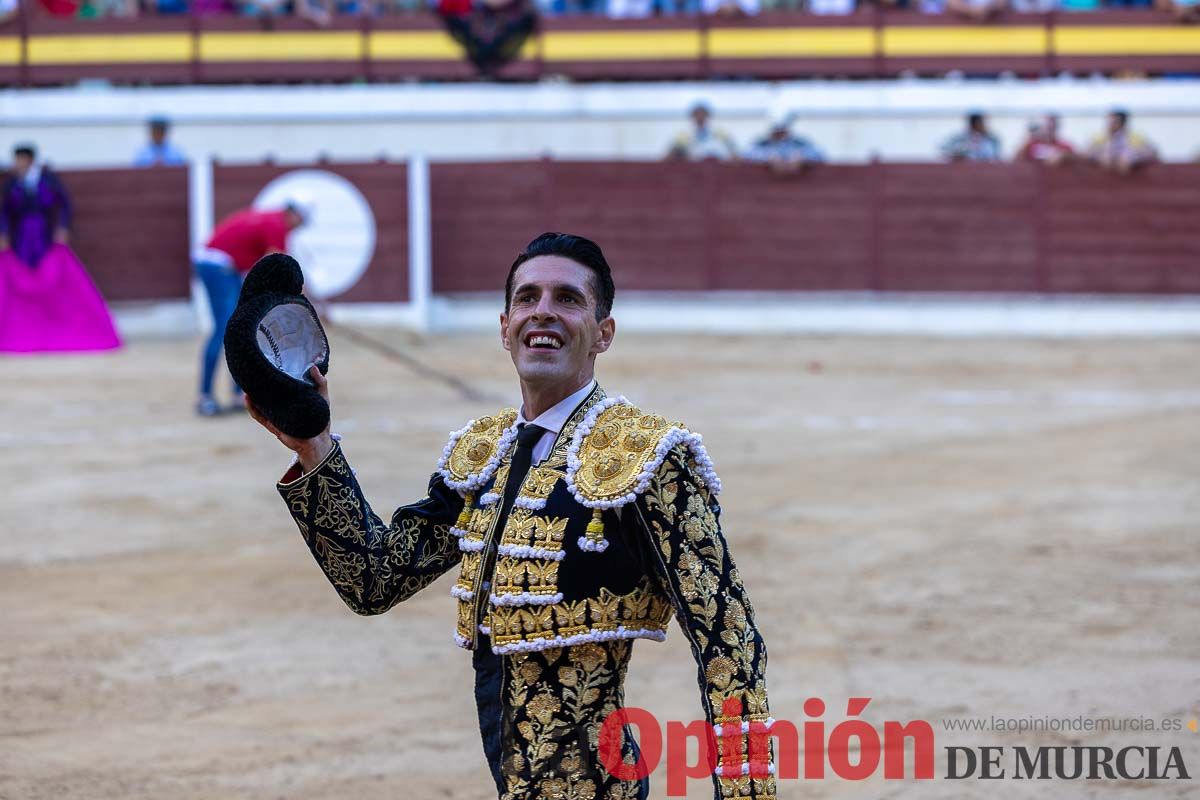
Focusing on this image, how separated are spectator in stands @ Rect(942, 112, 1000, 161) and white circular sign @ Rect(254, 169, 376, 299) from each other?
4458 mm

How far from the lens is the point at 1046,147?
530 inches

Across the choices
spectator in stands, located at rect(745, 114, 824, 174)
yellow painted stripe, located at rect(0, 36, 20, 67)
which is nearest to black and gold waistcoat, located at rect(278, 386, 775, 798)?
spectator in stands, located at rect(745, 114, 824, 174)

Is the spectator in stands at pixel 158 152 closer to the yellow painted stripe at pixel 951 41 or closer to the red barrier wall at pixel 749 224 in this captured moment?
the red barrier wall at pixel 749 224

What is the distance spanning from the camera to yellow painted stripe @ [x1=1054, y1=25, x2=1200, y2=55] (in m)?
15.1

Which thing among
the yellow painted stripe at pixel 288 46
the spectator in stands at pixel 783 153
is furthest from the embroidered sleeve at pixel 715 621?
Answer: the yellow painted stripe at pixel 288 46

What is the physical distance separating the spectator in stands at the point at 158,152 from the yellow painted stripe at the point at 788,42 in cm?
477

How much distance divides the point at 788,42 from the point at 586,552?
13.7 m

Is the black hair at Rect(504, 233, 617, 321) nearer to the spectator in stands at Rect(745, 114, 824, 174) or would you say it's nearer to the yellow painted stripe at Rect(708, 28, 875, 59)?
the spectator in stands at Rect(745, 114, 824, 174)

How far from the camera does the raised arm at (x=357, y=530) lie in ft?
7.42

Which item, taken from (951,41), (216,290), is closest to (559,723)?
(216,290)

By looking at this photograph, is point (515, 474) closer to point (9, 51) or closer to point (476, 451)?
point (476, 451)

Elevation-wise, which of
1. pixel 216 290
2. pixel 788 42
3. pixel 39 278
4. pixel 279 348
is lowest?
pixel 39 278

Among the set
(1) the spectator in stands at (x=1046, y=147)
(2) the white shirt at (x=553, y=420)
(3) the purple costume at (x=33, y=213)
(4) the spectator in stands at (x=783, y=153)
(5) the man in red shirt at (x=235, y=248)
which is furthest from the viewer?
(4) the spectator in stands at (x=783, y=153)

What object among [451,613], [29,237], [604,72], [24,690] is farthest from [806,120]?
[24,690]
